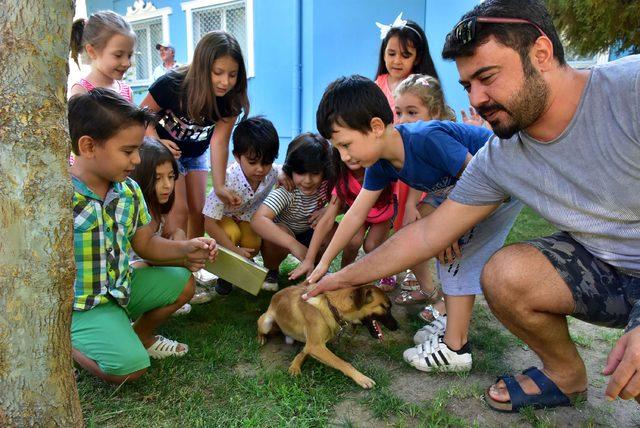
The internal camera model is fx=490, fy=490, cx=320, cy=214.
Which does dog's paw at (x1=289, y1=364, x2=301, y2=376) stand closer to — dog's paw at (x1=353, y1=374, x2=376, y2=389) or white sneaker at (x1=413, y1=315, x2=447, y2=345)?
dog's paw at (x1=353, y1=374, x2=376, y2=389)

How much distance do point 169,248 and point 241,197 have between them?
3.53ft

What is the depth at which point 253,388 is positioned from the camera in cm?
236

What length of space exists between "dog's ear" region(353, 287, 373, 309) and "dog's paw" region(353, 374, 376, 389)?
1.32 feet

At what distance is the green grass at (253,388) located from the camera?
2111mm

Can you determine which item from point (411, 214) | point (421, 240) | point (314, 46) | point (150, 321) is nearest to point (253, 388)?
point (150, 321)

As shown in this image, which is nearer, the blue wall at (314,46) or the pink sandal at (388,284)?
the pink sandal at (388,284)

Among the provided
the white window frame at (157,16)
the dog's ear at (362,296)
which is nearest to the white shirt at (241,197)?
the dog's ear at (362,296)

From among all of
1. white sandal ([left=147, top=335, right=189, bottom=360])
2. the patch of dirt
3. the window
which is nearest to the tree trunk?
white sandal ([left=147, top=335, right=189, bottom=360])

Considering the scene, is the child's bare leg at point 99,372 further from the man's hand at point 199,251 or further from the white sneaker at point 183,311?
the white sneaker at point 183,311

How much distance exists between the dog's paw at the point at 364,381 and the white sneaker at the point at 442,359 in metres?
0.31

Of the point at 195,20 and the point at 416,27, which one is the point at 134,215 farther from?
the point at 195,20

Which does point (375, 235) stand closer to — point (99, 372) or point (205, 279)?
point (205, 279)

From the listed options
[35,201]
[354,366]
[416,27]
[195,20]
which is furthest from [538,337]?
[195,20]

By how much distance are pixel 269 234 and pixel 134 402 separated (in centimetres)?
158
